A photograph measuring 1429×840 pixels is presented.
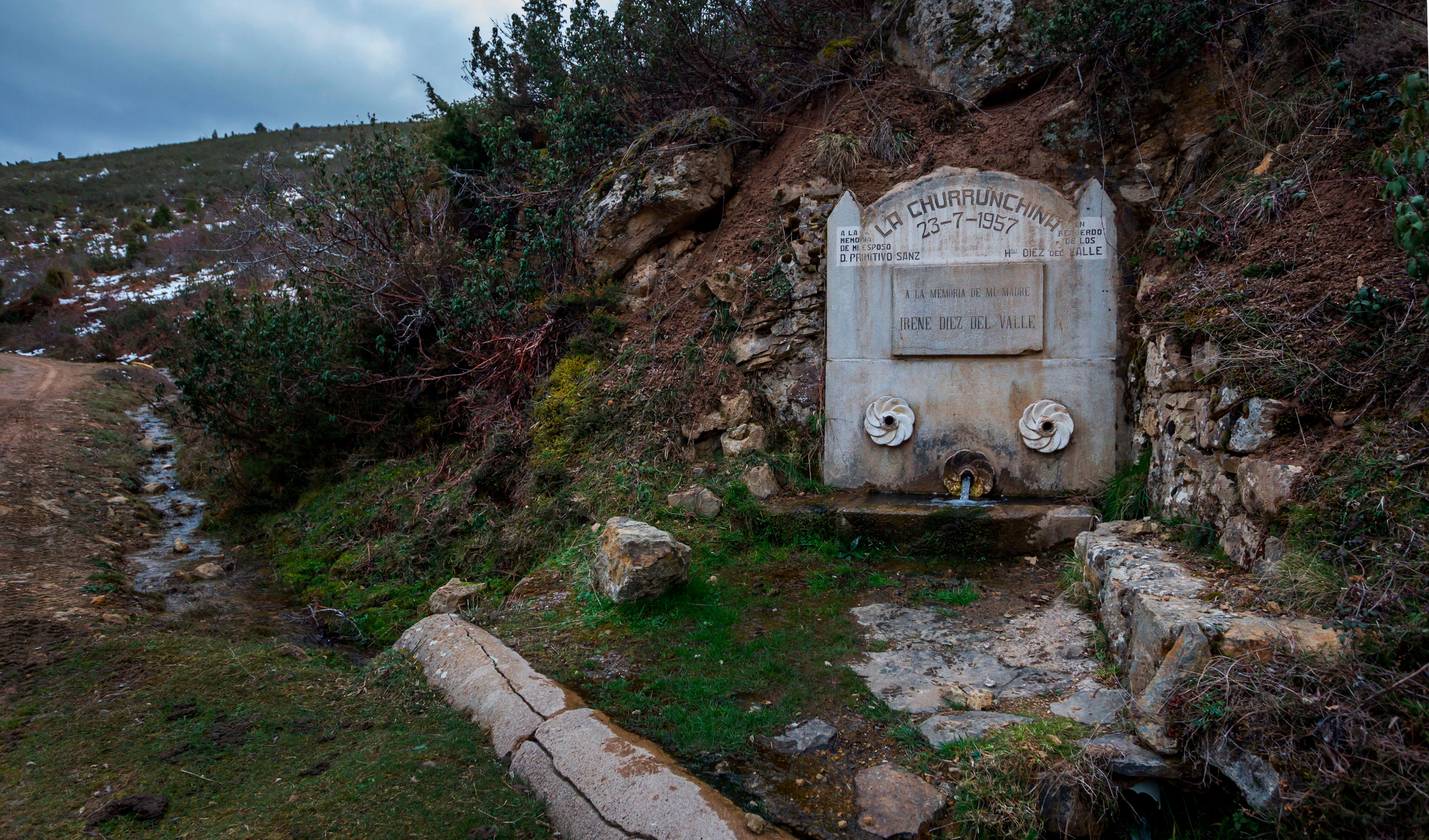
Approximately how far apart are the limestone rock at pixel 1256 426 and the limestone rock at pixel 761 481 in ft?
10.3

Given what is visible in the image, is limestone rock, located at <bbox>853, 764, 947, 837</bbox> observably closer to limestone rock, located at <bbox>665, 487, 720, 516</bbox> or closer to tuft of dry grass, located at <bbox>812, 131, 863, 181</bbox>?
limestone rock, located at <bbox>665, 487, 720, 516</bbox>

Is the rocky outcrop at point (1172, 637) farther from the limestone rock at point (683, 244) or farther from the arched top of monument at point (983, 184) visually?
the limestone rock at point (683, 244)

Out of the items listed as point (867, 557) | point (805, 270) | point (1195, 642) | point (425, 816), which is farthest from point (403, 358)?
point (1195, 642)

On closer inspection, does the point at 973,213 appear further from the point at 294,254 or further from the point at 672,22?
A: the point at 294,254

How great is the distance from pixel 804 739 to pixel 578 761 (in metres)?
0.96

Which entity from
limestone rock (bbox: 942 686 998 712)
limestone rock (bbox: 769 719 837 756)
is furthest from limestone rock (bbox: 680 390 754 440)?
limestone rock (bbox: 769 719 837 756)

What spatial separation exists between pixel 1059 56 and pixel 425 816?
681 centimetres

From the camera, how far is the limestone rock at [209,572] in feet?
22.7

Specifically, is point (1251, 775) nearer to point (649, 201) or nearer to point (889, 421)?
point (889, 421)

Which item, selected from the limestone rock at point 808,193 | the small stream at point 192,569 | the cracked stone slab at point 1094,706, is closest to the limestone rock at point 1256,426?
the cracked stone slab at point 1094,706

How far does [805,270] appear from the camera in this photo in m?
6.68

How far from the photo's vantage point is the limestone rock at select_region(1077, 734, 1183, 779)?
2646 mm

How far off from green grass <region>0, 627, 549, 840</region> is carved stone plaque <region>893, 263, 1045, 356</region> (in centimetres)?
427

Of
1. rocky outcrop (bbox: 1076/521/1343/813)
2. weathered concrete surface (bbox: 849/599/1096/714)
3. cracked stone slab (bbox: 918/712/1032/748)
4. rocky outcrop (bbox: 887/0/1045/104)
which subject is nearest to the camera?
rocky outcrop (bbox: 1076/521/1343/813)
